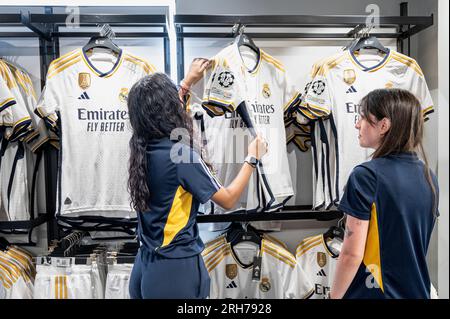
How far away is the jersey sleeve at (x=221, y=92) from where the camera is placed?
35.2 inches

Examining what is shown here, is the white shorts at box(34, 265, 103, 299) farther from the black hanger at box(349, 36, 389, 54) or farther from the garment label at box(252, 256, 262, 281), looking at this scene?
the black hanger at box(349, 36, 389, 54)

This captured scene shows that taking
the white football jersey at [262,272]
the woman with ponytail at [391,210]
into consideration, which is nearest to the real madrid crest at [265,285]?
the white football jersey at [262,272]

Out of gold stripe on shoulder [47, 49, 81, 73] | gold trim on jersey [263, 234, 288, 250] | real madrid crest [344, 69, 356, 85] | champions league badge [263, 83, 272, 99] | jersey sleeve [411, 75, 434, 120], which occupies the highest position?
gold stripe on shoulder [47, 49, 81, 73]

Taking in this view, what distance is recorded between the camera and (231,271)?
1051 millimetres

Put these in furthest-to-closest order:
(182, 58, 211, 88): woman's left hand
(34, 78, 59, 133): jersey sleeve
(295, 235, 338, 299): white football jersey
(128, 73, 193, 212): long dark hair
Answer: (295, 235, 338, 299): white football jersey → (34, 78, 59, 133): jersey sleeve → (182, 58, 211, 88): woman's left hand → (128, 73, 193, 212): long dark hair

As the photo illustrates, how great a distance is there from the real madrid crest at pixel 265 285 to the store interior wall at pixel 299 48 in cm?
16

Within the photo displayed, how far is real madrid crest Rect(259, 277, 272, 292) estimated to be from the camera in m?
0.96

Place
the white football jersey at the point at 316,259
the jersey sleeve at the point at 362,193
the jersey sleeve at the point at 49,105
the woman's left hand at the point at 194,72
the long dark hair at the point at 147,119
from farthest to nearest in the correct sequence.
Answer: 1. the white football jersey at the point at 316,259
2. the jersey sleeve at the point at 49,105
3. the woman's left hand at the point at 194,72
4. the long dark hair at the point at 147,119
5. the jersey sleeve at the point at 362,193

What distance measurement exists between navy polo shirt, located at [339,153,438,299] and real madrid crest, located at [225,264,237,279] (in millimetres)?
468

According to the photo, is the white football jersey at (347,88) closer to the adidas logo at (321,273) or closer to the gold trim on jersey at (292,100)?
the gold trim on jersey at (292,100)

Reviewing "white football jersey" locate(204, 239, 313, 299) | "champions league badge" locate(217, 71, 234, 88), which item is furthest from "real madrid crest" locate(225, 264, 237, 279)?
"champions league badge" locate(217, 71, 234, 88)

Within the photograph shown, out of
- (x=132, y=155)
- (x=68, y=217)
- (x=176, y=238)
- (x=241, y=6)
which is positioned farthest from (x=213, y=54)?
(x=68, y=217)

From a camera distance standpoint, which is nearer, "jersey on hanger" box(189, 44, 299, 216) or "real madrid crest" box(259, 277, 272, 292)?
"jersey on hanger" box(189, 44, 299, 216)

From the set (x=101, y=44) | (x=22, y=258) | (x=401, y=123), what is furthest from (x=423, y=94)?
(x=22, y=258)
